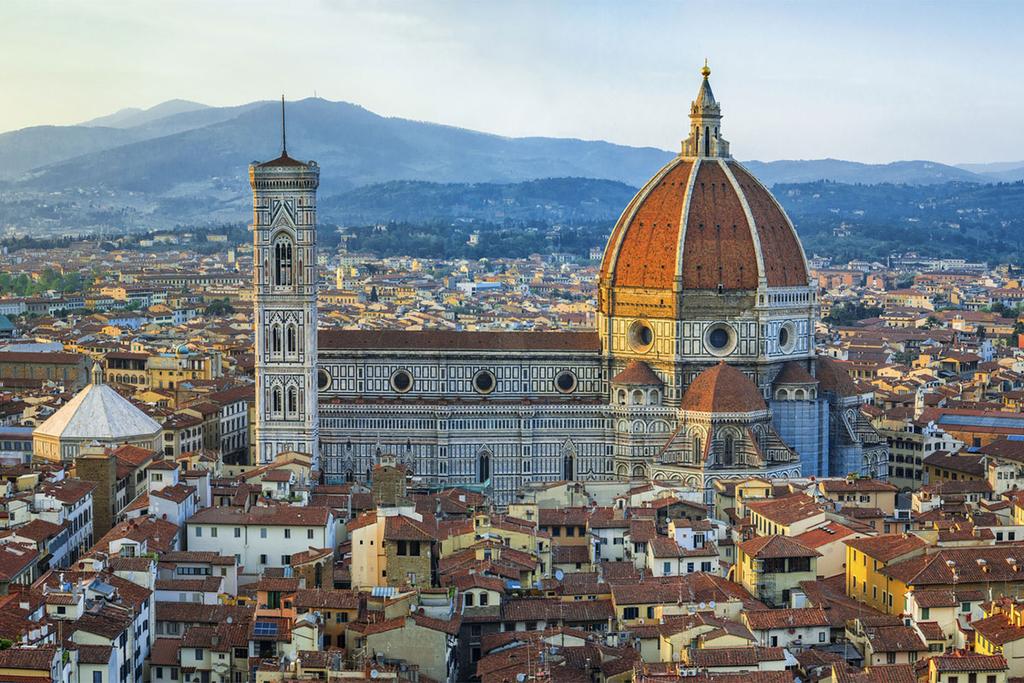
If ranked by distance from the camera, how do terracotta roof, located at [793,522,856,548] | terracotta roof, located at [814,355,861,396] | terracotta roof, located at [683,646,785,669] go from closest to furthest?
terracotta roof, located at [683,646,785,669], terracotta roof, located at [793,522,856,548], terracotta roof, located at [814,355,861,396]

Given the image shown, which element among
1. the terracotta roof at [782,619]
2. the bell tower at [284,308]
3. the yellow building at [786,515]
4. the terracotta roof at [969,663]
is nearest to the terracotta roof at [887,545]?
the yellow building at [786,515]

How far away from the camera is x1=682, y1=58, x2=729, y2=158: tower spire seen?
244ft

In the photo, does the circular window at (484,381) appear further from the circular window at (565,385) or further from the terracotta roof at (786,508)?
the terracotta roof at (786,508)

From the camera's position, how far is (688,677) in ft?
115

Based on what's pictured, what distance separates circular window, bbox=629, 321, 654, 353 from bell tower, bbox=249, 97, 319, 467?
39.3 feet

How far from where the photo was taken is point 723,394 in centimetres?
6706

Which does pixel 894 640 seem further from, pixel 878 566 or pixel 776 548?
pixel 776 548

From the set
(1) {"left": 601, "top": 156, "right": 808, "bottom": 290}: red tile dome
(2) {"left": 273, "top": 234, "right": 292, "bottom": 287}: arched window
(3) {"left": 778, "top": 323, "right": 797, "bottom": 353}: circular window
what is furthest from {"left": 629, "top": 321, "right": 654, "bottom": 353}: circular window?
(2) {"left": 273, "top": 234, "right": 292, "bottom": 287}: arched window

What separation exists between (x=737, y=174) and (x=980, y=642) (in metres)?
38.2

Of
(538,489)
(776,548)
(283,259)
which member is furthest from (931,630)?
(283,259)

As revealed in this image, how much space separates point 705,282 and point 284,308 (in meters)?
15.4

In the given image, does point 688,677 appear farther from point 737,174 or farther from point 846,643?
point 737,174

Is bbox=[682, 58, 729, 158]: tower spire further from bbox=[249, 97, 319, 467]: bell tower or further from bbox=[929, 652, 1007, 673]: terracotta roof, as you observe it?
bbox=[929, 652, 1007, 673]: terracotta roof

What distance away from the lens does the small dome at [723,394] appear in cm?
6675
